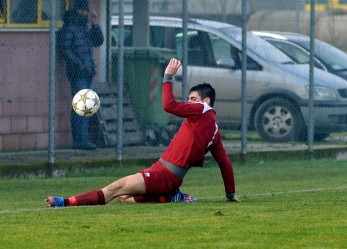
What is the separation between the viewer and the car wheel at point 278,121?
1964cm

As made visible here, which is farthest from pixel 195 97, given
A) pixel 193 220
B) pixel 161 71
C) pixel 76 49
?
pixel 161 71

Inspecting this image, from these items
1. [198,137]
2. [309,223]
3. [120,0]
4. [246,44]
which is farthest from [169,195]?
[246,44]

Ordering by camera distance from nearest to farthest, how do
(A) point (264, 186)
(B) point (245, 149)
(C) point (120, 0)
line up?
(A) point (264, 186), (C) point (120, 0), (B) point (245, 149)

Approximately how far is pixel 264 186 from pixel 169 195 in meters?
3.09

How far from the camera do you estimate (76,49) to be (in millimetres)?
16984

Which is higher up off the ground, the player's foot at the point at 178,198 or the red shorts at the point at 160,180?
the red shorts at the point at 160,180

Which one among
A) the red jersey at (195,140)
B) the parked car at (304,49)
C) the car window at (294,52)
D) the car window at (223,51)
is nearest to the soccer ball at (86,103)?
the red jersey at (195,140)

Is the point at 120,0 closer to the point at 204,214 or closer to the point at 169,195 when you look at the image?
the point at 169,195

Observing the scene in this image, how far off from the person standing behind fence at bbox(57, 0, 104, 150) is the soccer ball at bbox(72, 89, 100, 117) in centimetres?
262

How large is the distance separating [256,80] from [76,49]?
4056 millimetres

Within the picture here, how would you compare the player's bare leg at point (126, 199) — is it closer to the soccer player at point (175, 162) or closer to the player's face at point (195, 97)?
the soccer player at point (175, 162)

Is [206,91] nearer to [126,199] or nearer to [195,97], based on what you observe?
[195,97]

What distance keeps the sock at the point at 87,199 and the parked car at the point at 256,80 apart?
7.50 m

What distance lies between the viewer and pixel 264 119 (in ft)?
65.0
